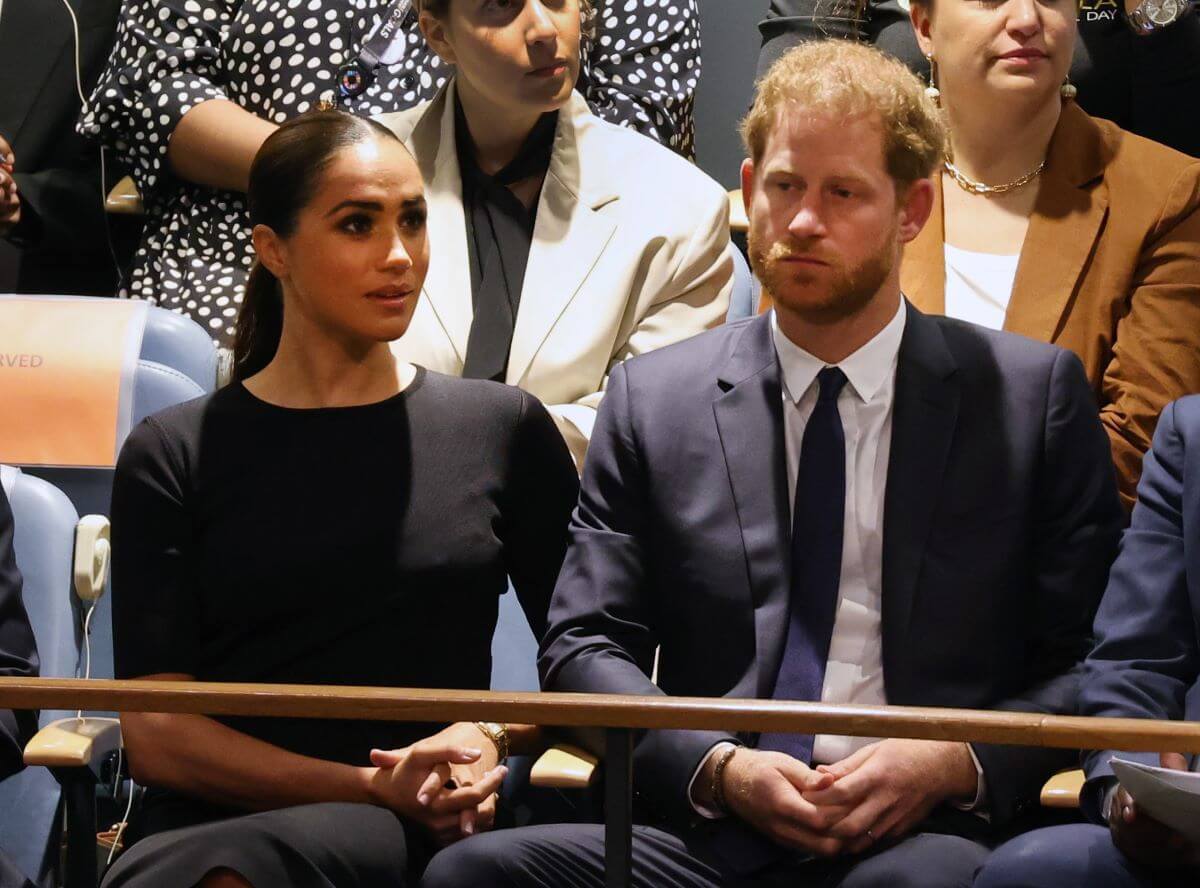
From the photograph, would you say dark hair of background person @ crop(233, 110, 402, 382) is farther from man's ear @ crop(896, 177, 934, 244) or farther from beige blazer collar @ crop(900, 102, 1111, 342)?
beige blazer collar @ crop(900, 102, 1111, 342)

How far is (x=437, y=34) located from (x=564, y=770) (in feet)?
4.16

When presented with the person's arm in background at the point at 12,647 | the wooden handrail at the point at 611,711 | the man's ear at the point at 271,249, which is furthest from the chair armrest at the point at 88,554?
the wooden handrail at the point at 611,711

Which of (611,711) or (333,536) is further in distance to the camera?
(333,536)

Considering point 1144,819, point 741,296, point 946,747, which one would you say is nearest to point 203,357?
point 741,296

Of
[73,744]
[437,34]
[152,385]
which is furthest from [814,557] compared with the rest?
[437,34]

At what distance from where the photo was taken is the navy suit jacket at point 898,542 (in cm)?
189

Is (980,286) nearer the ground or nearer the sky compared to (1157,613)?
nearer the sky

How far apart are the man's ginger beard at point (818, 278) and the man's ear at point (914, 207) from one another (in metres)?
0.05

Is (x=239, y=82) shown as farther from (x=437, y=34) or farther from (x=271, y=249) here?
(x=271, y=249)

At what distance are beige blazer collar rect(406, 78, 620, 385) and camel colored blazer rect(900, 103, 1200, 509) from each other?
43 cm

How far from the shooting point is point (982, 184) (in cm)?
255

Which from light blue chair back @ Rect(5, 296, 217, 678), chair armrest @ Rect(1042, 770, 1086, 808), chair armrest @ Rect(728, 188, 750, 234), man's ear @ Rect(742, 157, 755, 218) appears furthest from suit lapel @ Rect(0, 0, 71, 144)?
chair armrest @ Rect(1042, 770, 1086, 808)

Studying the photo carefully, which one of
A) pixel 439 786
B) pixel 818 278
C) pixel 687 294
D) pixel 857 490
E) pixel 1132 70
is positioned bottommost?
pixel 439 786

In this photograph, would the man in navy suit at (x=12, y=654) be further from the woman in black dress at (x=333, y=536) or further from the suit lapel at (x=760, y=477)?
the suit lapel at (x=760, y=477)
